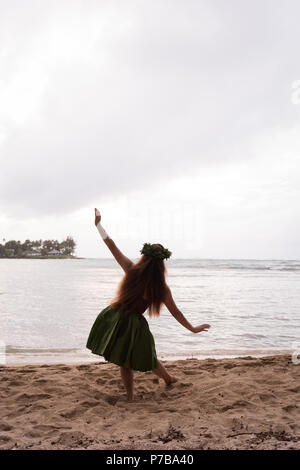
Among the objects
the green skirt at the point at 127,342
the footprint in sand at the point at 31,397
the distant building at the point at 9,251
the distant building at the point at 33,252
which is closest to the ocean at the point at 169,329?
the footprint in sand at the point at 31,397

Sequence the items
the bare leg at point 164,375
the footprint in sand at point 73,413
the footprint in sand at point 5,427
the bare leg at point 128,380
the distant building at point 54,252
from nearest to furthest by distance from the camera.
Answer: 1. the footprint in sand at point 5,427
2. the footprint in sand at point 73,413
3. the bare leg at point 128,380
4. the bare leg at point 164,375
5. the distant building at point 54,252

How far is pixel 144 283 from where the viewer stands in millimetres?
3818

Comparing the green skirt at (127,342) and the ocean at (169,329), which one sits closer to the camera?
the green skirt at (127,342)

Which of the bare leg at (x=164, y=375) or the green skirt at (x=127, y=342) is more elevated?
the green skirt at (x=127, y=342)

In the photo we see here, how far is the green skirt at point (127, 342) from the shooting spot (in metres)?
3.80

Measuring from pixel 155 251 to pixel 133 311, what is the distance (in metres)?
0.65

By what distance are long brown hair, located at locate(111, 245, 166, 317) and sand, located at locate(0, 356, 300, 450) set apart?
97cm

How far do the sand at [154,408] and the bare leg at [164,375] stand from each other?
0.25ft

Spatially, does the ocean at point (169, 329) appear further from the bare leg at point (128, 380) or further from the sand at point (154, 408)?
the bare leg at point (128, 380)

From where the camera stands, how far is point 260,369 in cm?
485

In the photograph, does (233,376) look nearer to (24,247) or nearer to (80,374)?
(80,374)

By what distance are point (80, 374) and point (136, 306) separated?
1.41 meters

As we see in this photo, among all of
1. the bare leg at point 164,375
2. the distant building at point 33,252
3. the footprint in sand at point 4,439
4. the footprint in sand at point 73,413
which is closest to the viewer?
the footprint in sand at point 4,439

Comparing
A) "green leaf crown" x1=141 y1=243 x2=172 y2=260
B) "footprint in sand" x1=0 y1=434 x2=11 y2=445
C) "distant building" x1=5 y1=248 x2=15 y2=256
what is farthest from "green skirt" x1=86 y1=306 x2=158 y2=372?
"distant building" x1=5 y1=248 x2=15 y2=256
